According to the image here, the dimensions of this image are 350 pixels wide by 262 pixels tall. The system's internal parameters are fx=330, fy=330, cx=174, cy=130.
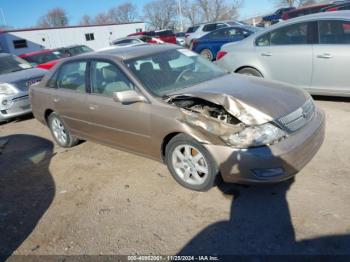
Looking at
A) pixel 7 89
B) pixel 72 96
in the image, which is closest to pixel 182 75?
pixel 72 96

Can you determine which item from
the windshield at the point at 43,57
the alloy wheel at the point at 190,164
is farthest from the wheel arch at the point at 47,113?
the windshield at the point at 43,57

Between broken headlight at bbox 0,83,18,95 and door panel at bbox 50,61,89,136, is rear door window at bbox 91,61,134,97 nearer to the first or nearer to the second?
door panel at bbox 50,61,89,136

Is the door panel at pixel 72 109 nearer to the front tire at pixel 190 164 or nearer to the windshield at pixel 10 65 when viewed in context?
the front tire at pixel 190 164

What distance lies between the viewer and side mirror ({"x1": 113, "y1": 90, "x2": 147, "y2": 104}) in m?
3.69

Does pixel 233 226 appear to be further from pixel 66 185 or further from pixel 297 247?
pixel 66 185

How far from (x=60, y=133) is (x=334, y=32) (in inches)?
193

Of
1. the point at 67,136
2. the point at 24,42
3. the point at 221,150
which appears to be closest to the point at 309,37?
the point at 221,150

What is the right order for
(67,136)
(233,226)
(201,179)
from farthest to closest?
(67,136) < (201,179) < (233,226)

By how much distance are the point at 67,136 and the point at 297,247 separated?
402cm

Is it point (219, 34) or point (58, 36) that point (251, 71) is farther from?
point (58, 36)

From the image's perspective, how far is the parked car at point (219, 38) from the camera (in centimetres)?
1262

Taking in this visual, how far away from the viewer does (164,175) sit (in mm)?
4152

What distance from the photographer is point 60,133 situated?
559 centimetres

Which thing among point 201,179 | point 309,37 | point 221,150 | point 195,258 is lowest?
point 195,258
